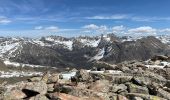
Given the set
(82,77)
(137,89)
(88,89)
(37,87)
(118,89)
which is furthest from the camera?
(82,77)

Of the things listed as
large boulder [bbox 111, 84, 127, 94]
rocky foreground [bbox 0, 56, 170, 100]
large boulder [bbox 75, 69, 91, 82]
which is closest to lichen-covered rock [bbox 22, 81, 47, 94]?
rocky foreground [bbox 0, 56, 170, 100]

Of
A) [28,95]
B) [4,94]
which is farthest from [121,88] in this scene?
[4,94]

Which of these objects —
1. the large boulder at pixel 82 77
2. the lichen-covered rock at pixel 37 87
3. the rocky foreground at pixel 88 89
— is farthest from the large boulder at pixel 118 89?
the lichen-covered rock at pixel 37 87

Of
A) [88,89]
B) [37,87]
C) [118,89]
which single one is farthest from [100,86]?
[37,87]

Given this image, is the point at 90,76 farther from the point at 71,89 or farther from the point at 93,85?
the point at 71,89

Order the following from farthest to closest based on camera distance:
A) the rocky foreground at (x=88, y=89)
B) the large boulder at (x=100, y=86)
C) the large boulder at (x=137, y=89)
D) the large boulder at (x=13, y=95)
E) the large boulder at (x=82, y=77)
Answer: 1. the large boulder at (x=82, y=77)
2. the large boulder at (x=137, y=89)
3. the large boulder at (x=100, y=86)
4. the large boulder at (x=13, y=95)
5. the rocky foreground at (x=88, y=89)

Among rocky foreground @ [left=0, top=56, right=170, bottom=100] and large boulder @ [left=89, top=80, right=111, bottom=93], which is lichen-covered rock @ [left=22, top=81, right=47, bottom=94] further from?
large boulder @ [left=89, top=80, right=111, bottom=93]

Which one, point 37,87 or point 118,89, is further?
point 118,89

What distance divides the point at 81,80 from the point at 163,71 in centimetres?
1587

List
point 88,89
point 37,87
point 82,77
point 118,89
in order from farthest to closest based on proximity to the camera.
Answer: point 82,77 < point 118,89 < point 88,89 < point 37,87

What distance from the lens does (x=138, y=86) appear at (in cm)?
3516

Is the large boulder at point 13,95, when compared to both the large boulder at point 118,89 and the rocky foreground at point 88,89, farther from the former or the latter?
the large boulder at point 118,89

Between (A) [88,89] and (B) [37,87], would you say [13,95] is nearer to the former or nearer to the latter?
(B) [37,87]

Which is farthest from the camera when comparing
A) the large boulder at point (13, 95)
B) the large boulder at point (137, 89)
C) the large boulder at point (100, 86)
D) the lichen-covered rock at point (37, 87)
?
the large boulder at point (137, 89)
